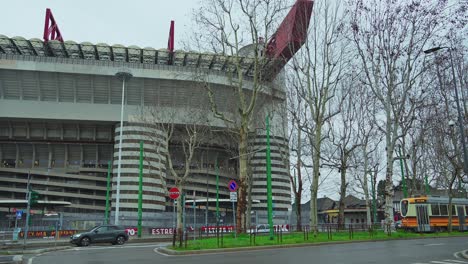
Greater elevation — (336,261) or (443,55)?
(443,55)

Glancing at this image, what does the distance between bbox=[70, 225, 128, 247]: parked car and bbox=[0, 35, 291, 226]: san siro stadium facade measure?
20.8 m

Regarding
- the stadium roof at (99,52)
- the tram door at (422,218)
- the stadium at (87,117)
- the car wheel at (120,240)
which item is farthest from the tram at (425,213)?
the stadium roof at (99,52)

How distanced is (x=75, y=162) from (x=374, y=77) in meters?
56.7

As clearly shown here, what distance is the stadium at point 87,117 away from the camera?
180 ft

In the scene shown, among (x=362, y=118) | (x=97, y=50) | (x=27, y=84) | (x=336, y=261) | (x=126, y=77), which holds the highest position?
(x=97, y=50)

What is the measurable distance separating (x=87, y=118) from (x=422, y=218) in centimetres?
4580

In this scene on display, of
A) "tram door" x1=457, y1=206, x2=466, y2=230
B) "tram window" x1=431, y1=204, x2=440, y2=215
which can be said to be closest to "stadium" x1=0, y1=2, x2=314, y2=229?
"tram window" x1=431, y1=204, x2=440, y2=215

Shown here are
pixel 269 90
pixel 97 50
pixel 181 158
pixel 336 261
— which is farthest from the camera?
pixel 181 158

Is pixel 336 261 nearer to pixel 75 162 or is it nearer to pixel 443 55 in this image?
pixel 443 55

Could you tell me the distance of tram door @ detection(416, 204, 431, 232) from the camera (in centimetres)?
3169

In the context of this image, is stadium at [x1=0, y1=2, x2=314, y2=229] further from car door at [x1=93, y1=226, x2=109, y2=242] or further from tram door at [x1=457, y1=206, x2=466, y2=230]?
car door at [x1=93, y1=226, x2=109, y2=242]

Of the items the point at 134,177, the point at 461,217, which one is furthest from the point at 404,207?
the point at 134,177

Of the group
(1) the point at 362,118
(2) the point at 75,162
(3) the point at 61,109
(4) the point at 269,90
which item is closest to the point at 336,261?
(4) the point at 269,90

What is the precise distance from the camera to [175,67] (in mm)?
58781
